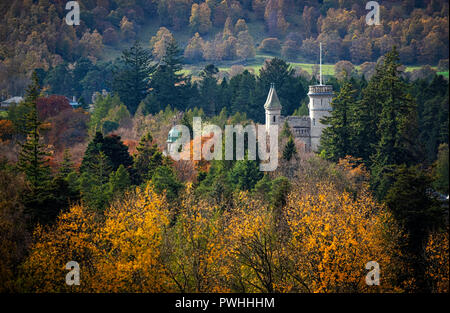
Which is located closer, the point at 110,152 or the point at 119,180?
the point at 119,180

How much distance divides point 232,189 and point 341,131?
36.5 feet

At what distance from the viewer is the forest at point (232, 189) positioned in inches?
1275

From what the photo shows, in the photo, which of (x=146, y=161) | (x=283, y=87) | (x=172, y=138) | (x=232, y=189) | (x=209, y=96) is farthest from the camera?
(x=209, y=96)

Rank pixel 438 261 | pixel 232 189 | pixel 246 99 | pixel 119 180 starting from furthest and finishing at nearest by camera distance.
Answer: pixel 246 99
pixel 232 189
pixel 119 180
pixel 438 261

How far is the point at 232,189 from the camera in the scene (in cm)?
4772

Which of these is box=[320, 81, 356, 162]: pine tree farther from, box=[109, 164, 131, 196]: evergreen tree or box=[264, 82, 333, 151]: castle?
box=[109, 164, 131, 196]: evergreen tree

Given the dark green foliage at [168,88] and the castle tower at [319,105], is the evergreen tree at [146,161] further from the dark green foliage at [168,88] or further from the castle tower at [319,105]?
the dark green foliage at [168,88]

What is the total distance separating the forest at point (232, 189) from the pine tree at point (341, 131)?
0.11 metres

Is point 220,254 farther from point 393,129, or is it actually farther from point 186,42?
point 186,42

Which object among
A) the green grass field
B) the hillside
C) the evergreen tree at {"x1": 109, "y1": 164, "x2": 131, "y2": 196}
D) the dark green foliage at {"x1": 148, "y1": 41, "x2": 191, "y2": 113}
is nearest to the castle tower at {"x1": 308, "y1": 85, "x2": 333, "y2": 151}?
the evergreen tree at {"x1": 109, "y1": 164, "x2": 131, "y2": 196}

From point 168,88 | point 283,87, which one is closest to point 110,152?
point 168,88

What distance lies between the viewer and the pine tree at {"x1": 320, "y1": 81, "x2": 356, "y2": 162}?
5400 cm
